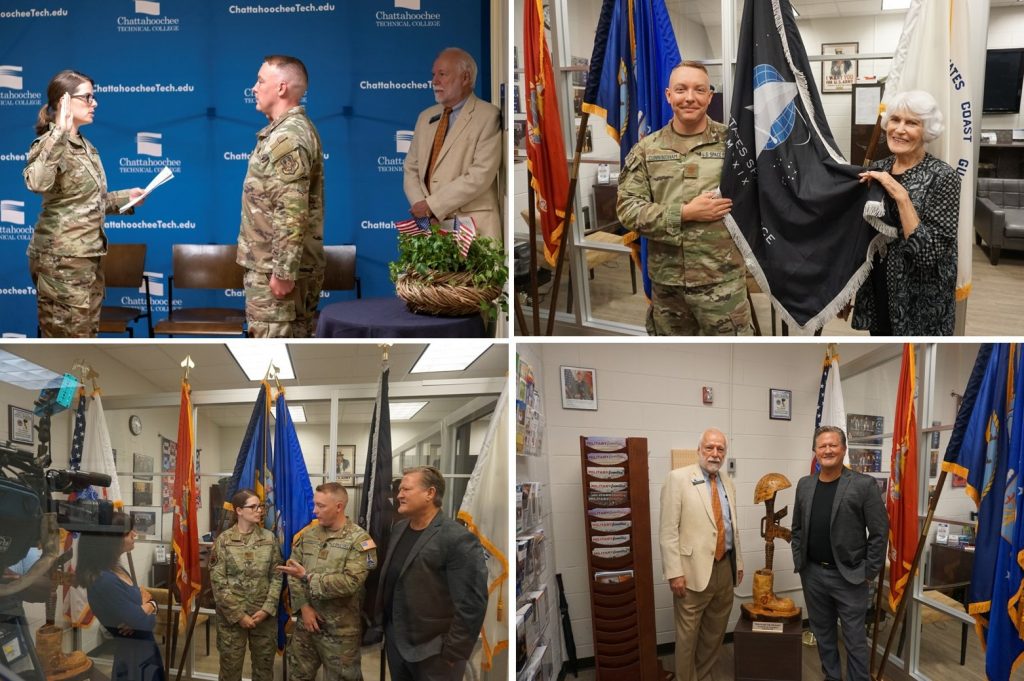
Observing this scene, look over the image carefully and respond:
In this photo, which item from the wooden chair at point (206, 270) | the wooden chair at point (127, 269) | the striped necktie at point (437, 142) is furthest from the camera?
the wooden chair at point (127, 269)

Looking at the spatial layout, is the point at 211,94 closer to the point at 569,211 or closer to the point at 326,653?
the point at 569,211

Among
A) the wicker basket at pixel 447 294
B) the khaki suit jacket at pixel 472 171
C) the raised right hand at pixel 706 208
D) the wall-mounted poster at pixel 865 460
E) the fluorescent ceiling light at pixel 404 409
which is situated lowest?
the wall-mounted poster at pixel 865 460

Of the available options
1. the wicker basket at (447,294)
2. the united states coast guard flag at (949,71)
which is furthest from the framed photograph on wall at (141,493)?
the united states coast guard flag at (949,71)

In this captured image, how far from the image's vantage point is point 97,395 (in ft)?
7.93

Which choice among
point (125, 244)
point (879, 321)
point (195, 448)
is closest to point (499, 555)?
point (195, 448)

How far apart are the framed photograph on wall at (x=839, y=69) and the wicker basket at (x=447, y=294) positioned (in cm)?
121

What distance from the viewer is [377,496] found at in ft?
7.67

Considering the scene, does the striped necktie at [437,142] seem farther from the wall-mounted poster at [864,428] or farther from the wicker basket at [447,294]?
the wall-mounted poster at [864,428]

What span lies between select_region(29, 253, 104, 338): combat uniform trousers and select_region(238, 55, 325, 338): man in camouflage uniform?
31.7 inches

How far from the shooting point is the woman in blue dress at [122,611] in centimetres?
243

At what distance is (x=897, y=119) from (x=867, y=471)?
41.7 inches

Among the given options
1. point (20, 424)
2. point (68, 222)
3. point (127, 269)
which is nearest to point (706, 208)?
point (20, 424)

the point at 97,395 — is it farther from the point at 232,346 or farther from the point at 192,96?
the point at 192,96

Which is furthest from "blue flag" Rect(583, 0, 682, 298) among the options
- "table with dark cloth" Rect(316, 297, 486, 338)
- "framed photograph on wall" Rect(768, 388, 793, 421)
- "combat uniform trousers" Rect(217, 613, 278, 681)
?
"combat uniform trousers" Rect(217, 613, 278, 681)
